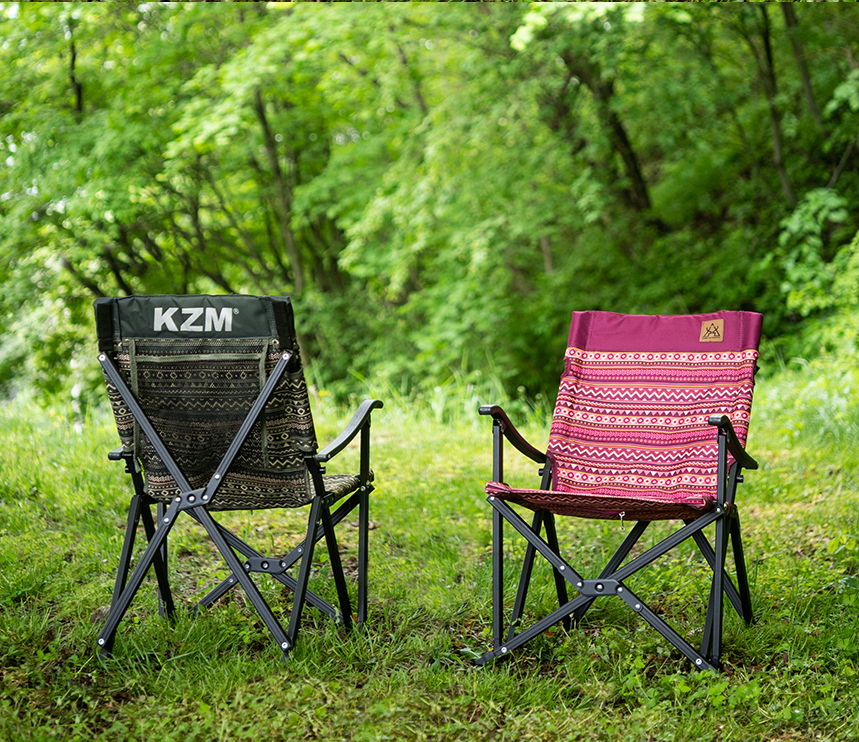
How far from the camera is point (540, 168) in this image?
7.15 meters

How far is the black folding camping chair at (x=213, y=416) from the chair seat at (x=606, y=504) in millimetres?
502

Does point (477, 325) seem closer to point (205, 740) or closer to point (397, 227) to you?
point (397, 227)

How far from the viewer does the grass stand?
6.43 feet

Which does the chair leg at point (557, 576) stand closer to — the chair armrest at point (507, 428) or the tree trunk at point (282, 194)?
the chair armrest at point (507, 428)

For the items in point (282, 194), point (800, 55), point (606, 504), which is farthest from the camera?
point (282, 194)

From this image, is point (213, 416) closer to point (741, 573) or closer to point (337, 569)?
point (337, 569)

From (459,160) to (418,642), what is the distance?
17.6 feet

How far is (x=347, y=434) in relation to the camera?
2.29 metres

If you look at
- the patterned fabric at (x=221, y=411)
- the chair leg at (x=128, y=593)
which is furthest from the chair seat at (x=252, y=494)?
the chair leg at (x=128, y=593)

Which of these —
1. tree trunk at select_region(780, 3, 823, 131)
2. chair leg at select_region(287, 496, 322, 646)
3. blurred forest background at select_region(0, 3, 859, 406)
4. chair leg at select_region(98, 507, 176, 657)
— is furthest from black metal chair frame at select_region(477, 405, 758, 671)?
tree trunk at select_region(780, 3, 823, 131)

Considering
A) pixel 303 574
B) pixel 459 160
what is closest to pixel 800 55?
pixel 459 160

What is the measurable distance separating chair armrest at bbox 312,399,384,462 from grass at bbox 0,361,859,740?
559mm

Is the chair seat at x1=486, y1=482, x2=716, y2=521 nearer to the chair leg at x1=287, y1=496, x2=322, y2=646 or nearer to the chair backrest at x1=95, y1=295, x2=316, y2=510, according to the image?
the chair leg at x1=287, y1=496, x2=322, y2=646

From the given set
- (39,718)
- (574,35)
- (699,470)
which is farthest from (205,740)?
(574,35)
